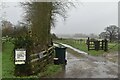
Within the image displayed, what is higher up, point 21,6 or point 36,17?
point 21,6

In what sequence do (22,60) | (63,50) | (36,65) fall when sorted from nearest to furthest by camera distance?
(22,60) < (36,65) < (63,50)

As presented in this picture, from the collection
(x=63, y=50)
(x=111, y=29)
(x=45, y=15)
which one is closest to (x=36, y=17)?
(x=45, y=15)

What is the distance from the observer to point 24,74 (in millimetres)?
11609

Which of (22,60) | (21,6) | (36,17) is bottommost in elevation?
(22,60)

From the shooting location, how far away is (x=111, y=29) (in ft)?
218

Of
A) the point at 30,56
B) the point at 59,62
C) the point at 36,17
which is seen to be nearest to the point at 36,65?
the point at 30,56

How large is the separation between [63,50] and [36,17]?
3082mm

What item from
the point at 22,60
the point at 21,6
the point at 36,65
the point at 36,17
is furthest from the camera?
the point at 21,6

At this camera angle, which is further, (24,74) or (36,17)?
(36,17)

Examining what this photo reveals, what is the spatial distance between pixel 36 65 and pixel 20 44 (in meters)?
1.47

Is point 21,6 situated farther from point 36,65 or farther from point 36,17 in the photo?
point 36,65

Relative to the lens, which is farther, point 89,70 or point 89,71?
point 89,70

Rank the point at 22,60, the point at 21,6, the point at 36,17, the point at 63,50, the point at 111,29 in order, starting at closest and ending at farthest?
the point at 22,60 → the point at 63,50 → the point at 36,17 → the point at 21,6 → the point at 111,29

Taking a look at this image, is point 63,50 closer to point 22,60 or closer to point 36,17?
point 36,17
